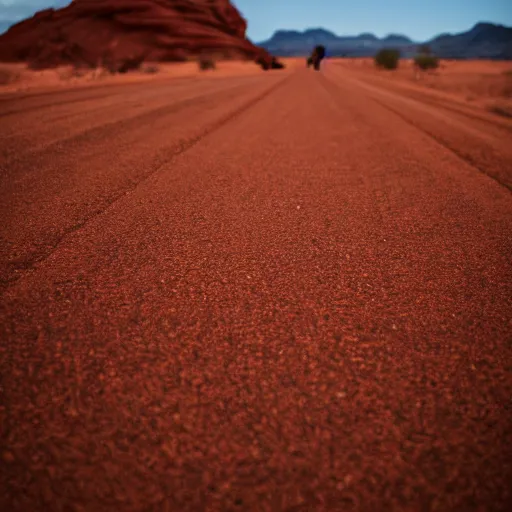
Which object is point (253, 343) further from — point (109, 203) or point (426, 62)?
point (426, 62)

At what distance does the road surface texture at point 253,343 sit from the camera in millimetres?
843

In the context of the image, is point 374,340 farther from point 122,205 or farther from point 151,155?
point 151,155

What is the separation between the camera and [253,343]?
1224mm

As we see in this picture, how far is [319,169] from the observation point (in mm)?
3119

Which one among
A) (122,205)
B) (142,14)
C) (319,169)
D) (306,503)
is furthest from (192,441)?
(142,14)

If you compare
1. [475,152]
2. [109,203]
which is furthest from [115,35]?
[109,203]

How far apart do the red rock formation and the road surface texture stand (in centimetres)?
3387

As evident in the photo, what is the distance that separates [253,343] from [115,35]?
4239cm

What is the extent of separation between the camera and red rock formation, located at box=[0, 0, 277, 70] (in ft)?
98.5

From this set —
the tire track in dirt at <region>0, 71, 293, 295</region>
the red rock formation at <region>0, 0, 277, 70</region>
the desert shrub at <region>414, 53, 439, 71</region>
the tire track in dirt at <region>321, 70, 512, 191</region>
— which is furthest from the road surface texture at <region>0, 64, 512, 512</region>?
the desert shrub at <region>414, 53, 439, 71</region>

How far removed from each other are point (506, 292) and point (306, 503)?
1.39m

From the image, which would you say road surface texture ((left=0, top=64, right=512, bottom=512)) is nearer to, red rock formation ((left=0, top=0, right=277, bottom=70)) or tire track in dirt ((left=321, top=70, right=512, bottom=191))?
tire track in dirt ((left=321, top=70, right=512, bottom=191))

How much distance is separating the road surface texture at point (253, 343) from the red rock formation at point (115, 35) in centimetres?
3387

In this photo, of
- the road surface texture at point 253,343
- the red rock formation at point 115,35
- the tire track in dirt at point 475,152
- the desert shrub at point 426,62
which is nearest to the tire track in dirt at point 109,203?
the road surface texture at point 253,343
